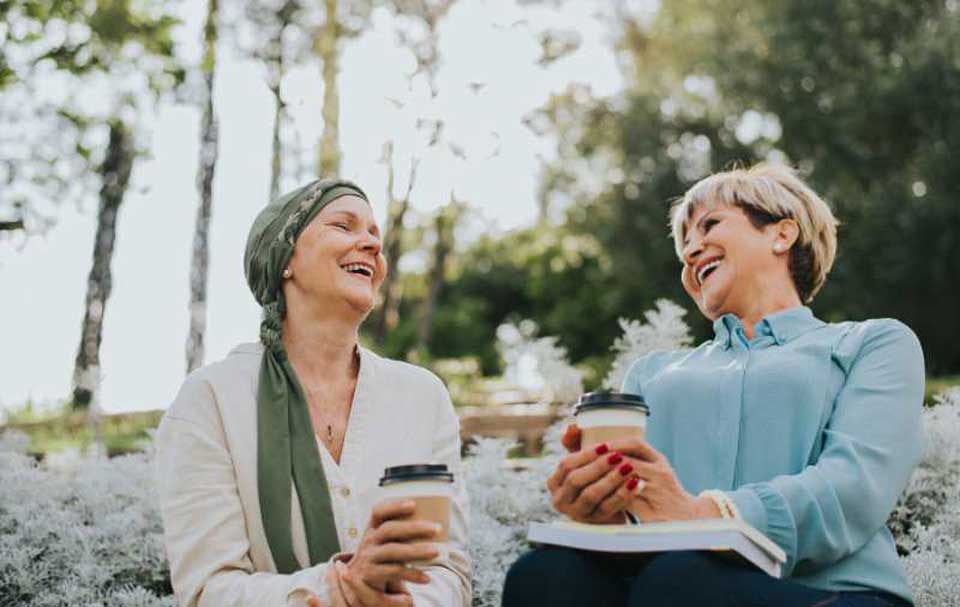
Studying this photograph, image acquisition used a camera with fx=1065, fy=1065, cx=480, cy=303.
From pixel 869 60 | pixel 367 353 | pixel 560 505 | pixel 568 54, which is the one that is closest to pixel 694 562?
pixel 560 505

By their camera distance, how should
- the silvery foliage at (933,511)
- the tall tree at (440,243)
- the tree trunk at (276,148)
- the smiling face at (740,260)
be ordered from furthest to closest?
the tall tree at (440,243) → the tree trunk at (276,148) → the silvery foliage at (933,511) → the smiling face at (740,260)

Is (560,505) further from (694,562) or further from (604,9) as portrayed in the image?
Result: (604,9)

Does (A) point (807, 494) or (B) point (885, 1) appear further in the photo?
(B) point (885, 1)

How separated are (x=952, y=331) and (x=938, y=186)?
2.54 m

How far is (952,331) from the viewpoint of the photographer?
18578 millimetres

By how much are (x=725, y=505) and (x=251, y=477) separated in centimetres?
133

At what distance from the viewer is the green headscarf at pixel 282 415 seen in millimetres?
2998

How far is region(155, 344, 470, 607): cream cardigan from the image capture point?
287 centimetres

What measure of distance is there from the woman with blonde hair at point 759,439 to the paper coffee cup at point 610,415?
27 millimetres

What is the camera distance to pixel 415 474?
2.30 m

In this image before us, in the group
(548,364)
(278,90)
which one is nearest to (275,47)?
(278,90)

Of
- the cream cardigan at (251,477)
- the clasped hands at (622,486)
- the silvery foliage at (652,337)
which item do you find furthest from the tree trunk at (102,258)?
the clasped hands at (622,486)

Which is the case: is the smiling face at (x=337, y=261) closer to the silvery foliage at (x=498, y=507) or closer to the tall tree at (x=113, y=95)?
the silvery foliage at (x=498, y=507)

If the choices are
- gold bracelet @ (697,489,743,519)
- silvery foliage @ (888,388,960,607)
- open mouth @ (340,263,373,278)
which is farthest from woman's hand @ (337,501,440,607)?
silvery foliage @ (888,388,960,607)
